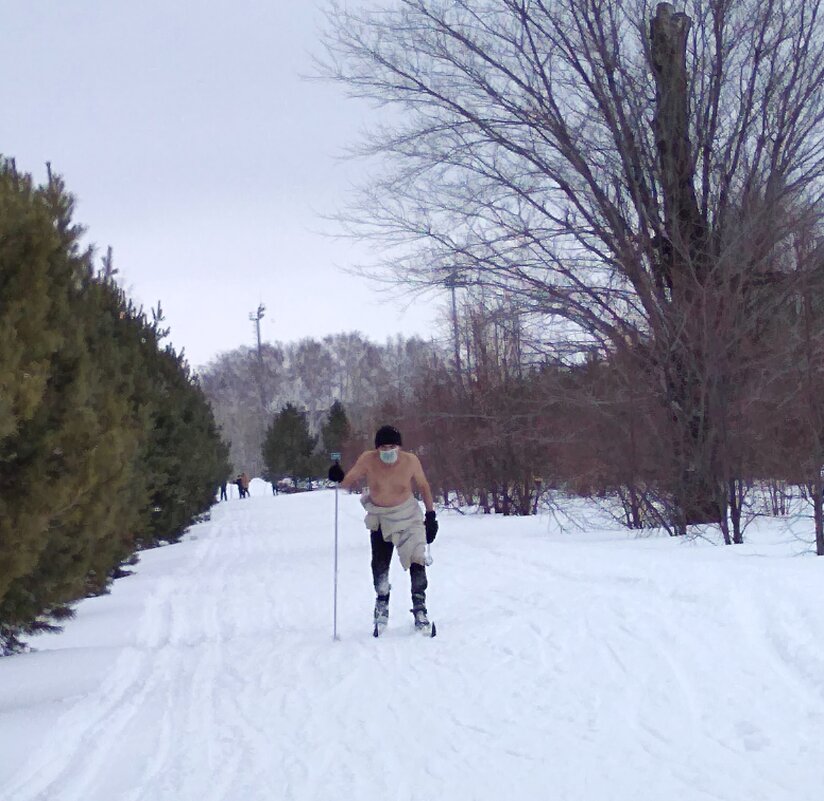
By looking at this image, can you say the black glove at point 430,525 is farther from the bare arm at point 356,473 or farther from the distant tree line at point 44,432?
the distant tree line at point 44,432

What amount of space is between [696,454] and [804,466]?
9.71 ft

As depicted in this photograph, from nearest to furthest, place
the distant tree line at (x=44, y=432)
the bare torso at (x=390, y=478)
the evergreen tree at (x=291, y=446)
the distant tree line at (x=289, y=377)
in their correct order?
the distant tree line at (x=44, y=432) < the bare torso at (x=390, y=478) < the evergreen tree at (x=291, y=446) < the distant tree line at (x=289, y=377)

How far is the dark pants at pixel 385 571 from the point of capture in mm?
10547

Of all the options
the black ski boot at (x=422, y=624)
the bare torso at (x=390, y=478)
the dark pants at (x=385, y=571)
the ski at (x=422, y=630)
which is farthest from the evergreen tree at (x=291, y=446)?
the black ski boot at (x=422, y=624)

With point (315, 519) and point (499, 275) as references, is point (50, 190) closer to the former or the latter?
point (499, 275)

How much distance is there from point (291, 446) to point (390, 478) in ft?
243

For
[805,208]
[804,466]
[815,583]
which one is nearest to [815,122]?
[805,208]

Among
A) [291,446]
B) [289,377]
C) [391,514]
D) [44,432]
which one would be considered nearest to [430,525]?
[391,514]

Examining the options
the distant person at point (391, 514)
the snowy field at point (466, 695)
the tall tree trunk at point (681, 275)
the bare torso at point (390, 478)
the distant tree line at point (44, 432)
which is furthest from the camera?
the tall tree trunk at point (681, 275)

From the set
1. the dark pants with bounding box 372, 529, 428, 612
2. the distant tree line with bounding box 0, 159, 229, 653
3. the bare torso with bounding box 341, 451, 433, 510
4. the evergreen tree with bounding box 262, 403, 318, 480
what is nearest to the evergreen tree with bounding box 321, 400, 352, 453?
the evergreen tree with bounding box 262, 403, 318, 480

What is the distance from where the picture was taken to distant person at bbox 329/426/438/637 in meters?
10.7

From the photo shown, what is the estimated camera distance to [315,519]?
3666 cm

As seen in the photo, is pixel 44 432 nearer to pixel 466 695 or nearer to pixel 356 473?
pixel 356 473

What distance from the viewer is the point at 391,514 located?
35.2 feet
